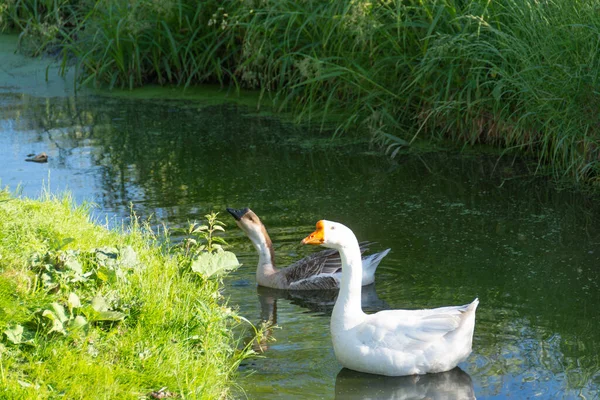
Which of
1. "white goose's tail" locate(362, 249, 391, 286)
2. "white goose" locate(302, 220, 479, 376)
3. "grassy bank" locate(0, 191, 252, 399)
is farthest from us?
"white goose's tail" locate(362, 249, 391, 286)

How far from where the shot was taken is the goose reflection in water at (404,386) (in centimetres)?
501

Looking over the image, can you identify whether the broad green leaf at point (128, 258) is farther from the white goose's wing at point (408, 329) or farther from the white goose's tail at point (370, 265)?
the white goose's tail at point (370, 265)

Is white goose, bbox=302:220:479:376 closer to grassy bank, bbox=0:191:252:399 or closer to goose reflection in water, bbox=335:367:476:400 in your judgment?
goose reflection in water, bbox=335:367:476:400

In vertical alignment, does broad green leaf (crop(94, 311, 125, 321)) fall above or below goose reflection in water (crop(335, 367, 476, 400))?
above

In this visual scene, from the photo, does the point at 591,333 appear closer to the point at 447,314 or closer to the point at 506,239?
the point at 447,314

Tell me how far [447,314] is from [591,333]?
41.1 inches

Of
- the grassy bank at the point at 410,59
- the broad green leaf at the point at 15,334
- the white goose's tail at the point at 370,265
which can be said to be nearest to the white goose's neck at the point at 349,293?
the white goose's tail at the point at 370,265

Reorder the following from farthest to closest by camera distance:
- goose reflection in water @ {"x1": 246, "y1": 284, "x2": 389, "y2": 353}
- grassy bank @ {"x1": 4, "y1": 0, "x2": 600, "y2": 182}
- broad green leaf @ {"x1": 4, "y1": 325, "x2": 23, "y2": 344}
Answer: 1. grassy bank @ {"x1": 4, "y1": 0, "x2": 600, "y2": 182}
2. goose reflection in water @ {"x1": 246, "y1": 284, "x2": 389, "y2": 353}
3. broad green leaf @ {"x1": 4, "y1": 325, "x2": 23, "y2": 344}

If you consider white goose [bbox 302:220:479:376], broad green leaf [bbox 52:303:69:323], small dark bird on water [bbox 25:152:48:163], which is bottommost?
small dark bird on water [bbox 25:152:48:163]

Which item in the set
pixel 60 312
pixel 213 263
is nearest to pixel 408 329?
pixel 213 263

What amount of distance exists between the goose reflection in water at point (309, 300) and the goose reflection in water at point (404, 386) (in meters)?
1.04

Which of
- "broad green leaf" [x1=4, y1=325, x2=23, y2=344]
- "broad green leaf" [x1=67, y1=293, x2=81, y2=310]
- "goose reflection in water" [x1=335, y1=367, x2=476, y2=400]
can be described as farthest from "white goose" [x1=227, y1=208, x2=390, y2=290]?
"broad green leaf" [x1=4, y1=325, x2=23, y2=344]

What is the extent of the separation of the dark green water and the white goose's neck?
28cm

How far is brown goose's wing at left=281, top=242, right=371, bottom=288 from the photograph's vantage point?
681 centimetres
